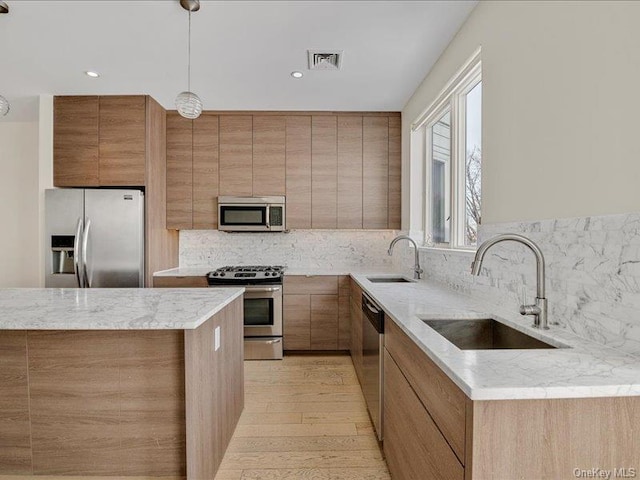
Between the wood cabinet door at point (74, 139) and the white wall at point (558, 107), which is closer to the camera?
the white wall at point (558, 107)

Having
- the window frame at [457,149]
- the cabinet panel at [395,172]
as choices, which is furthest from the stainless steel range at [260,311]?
the window frame at [457,149]

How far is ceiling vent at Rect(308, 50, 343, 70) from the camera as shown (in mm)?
2596

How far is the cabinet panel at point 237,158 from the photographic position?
3.90 meters

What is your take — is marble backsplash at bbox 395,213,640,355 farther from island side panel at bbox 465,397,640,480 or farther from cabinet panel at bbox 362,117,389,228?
cabinet panel at bbox 362,117,389,228

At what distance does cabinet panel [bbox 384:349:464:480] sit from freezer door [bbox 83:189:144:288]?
2.70m

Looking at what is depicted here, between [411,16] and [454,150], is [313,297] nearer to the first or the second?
[454,150]

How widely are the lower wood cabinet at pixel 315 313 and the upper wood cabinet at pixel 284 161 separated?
0.68 metres

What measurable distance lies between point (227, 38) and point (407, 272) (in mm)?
2603

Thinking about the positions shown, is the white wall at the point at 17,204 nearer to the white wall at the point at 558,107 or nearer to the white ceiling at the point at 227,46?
the white ceiling at the point at 227,46

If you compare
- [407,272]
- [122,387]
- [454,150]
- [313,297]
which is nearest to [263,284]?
[313,297]

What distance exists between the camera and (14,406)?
168 cm

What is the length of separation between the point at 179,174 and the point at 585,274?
379cm

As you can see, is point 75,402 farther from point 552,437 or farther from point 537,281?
point 537,281

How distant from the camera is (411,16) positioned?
2.17 metres
